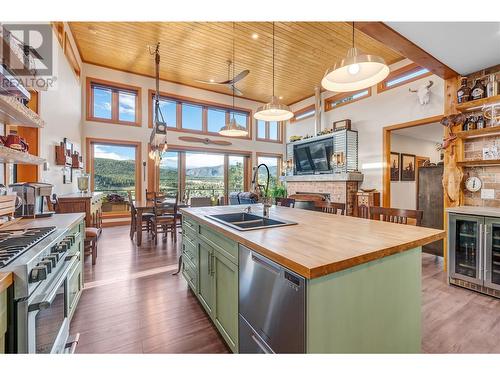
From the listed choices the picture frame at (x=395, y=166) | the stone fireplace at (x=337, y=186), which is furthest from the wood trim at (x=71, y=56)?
the picture frame at (x=395, y=166)

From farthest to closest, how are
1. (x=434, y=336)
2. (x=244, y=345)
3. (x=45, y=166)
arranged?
1. (x=45, y=166)
2. (x=434, y=336)
3. (x=244, y=345)

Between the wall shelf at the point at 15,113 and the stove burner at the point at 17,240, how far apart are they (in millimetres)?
802

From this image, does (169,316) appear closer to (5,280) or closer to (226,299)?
(226,299)

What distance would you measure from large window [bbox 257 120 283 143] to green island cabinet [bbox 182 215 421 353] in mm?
7224

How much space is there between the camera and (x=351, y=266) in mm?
1017

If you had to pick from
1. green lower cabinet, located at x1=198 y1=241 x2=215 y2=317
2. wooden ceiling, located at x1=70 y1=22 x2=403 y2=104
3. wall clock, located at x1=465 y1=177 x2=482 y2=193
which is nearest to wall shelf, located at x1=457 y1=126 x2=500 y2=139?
wall clock, located at x1=465 y1=177 x2=482 y2=193

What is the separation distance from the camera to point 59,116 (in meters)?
3.91

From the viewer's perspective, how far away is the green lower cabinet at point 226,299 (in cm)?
146

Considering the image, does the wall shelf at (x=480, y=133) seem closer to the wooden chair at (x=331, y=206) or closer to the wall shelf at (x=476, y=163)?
the wall shelf at (x=476, y=163)

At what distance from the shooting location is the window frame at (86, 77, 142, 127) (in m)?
5.88

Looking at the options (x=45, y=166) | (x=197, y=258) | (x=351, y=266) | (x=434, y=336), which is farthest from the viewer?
(x=45, y=166)
